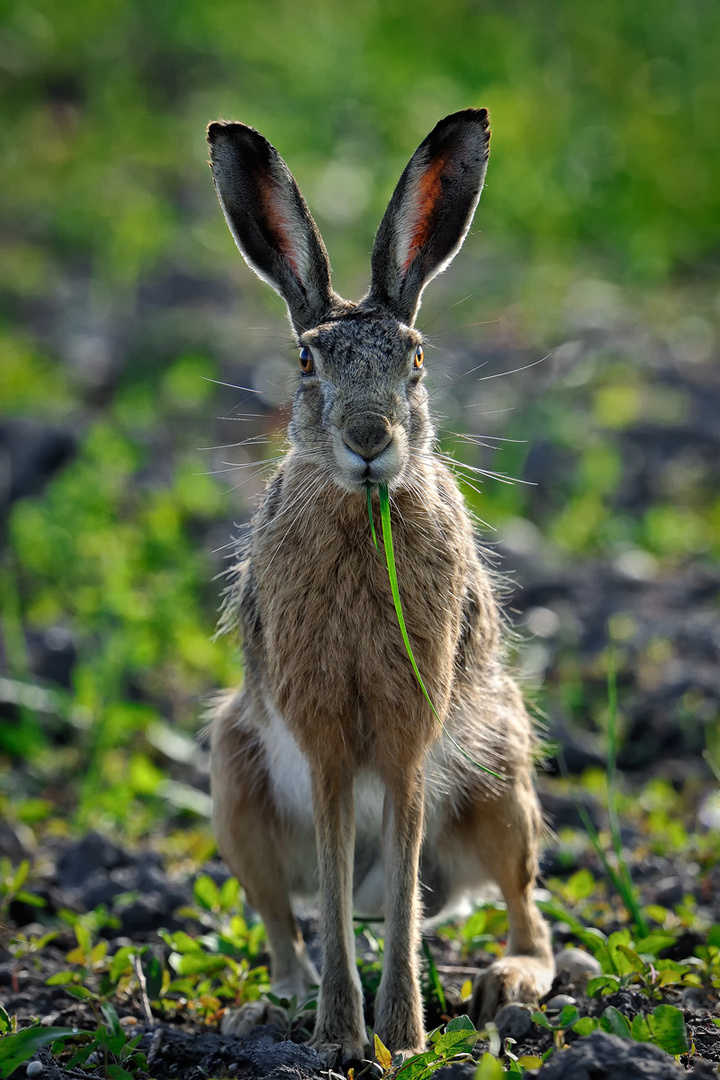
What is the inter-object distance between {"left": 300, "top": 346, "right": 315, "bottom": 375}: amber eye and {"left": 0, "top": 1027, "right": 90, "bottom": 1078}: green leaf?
1.78m

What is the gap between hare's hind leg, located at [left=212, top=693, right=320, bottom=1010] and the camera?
3994 millimetres

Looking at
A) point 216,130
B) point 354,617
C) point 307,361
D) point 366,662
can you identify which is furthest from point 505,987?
point 216,130

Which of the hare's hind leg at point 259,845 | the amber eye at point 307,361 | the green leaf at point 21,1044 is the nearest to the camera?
the green leaf at point 21,1044

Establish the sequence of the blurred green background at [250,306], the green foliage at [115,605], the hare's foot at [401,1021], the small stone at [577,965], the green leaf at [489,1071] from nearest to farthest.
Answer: the green leaf at [489,1071] → the hare's foot at [401,1021] → the small stone at [577,965] → the green foliage at [115,605] → the blurred green background at [250,306]

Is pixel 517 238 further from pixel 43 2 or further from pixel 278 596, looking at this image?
pixel 278 596

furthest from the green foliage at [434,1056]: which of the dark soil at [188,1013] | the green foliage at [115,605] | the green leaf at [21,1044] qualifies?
the green foliage at [115,605]

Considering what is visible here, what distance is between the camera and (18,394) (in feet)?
27.9

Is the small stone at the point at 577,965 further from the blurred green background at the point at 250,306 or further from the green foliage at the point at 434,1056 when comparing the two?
the blurred green background at the point at 250,306

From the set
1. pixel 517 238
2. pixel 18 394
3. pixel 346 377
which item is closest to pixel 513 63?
pixel 517 238

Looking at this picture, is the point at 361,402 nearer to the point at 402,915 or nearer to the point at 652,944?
the point at 402,915

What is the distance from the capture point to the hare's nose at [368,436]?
3.25m

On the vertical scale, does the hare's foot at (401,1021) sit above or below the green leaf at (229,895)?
below

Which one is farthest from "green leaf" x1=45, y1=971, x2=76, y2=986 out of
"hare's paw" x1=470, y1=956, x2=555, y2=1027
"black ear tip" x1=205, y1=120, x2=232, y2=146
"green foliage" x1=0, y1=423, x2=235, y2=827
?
"black ear tip" x1=205, y1=120, x2=232, y2=146

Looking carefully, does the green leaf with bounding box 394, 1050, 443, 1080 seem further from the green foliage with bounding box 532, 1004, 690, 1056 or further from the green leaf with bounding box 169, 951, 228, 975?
the green leaf with bounding box 169, 951, 228, 975
